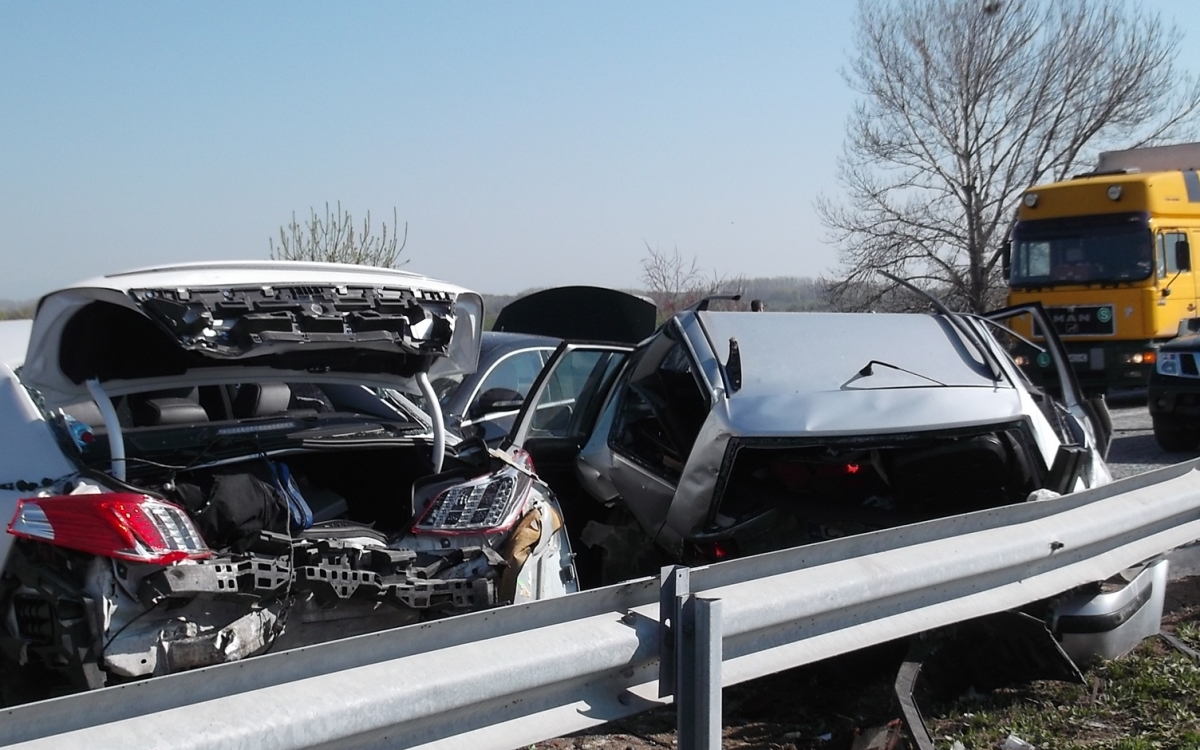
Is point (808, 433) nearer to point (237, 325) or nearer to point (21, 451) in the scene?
point (237, 325)

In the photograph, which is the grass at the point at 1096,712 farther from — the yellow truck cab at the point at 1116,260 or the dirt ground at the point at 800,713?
the yellow truck cab at the point at 1116,260

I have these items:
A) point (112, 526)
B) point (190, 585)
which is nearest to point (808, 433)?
point (190, 585)

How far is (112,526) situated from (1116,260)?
50.2 ft

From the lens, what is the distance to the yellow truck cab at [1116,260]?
609 inches

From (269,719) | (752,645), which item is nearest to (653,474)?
(752,645)

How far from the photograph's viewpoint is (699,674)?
2.68 metres

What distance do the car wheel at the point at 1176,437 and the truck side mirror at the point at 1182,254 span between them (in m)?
4.84

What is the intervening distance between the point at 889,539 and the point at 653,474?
81.6 inches

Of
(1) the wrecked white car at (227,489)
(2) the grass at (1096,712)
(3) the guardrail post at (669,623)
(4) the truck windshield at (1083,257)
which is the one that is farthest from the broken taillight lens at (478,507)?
(4) the truck windshield at (1083,257)

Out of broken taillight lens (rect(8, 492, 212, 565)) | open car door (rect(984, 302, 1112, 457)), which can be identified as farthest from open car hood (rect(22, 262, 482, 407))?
open car door (rect(984, 302, 1112, 457))

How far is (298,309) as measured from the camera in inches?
149

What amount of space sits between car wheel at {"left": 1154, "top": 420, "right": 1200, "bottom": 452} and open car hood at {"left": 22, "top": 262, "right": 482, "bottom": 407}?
9.52m

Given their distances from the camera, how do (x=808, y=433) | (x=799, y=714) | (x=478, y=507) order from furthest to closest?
(x=808, y=433)
(x=799, y=714)
(x=478, y=507)

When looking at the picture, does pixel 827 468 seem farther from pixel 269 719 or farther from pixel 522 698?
pixel 269 719
